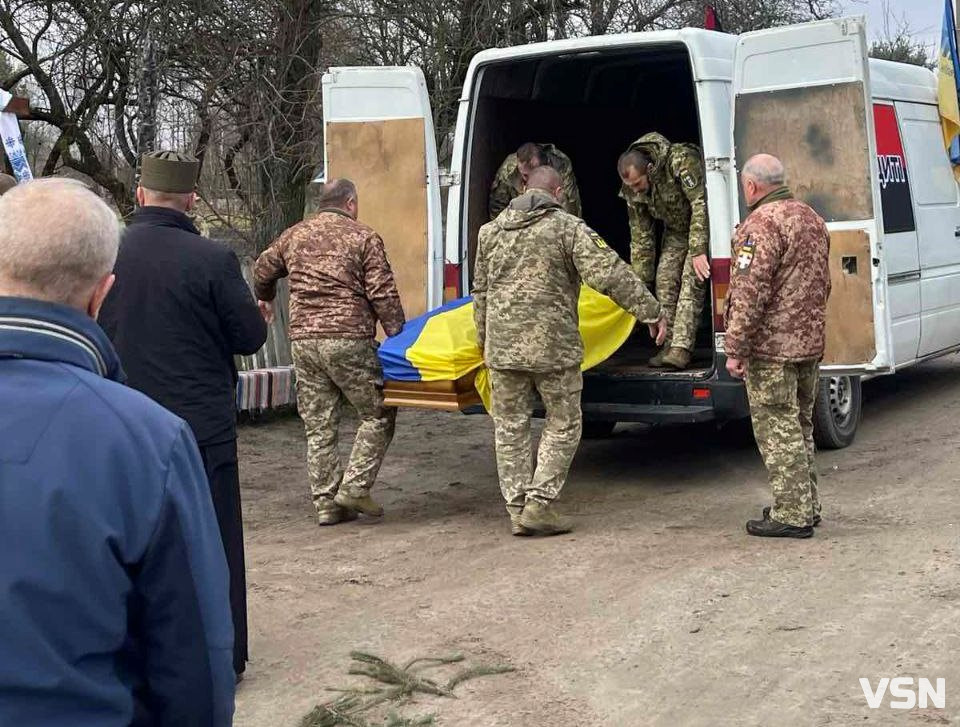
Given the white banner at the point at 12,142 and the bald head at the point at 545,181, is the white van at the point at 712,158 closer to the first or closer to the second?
the bald head at the point at 545,181

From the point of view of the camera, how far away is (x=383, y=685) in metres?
4.54

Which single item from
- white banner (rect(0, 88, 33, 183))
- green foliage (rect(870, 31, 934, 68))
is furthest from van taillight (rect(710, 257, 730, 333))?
green foliage (rect(870, 31, 934, 68))

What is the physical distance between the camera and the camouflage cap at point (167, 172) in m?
4.52

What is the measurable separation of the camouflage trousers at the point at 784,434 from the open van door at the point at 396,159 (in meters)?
2.33

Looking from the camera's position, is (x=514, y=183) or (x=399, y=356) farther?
(x=514, y=183)

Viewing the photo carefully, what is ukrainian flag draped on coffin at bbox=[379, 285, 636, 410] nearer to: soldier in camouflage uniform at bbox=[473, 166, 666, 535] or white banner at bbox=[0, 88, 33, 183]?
soldier in camouflage uniform at bbox=[473, 166, 666, 535]

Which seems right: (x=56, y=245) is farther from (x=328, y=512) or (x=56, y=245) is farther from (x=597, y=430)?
(x=597, y=430)

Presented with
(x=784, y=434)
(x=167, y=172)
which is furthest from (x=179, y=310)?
(x=784, y=434)

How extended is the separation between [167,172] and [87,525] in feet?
9.31

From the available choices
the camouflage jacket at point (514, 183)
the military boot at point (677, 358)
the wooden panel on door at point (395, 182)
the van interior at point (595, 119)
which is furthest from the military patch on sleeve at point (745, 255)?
the wooden panel on door at point (395, 182)

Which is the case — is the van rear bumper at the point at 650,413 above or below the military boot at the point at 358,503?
above

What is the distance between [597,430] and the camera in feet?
30.7

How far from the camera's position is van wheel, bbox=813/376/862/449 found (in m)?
8.09

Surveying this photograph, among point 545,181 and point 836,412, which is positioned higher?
point 545,181
